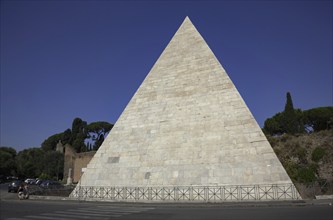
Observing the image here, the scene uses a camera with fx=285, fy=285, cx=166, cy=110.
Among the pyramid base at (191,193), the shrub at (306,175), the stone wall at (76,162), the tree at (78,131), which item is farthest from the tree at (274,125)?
the tree at (78,131)

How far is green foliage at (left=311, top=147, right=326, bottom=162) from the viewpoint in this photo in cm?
1642

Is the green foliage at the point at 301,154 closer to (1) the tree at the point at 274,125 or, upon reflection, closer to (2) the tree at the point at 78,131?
(1) the tree at the point at 274,125

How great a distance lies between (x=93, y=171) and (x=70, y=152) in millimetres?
24306

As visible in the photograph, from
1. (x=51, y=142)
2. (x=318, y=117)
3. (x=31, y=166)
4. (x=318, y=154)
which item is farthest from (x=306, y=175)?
(x=51, y=142)

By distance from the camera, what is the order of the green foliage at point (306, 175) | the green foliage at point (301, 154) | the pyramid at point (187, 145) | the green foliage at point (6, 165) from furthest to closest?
the green foliage at point (6, 165) → the green foliage at point (301, 154) → the green foliage at point (306, 175) → the pyramid at point (187, 145)

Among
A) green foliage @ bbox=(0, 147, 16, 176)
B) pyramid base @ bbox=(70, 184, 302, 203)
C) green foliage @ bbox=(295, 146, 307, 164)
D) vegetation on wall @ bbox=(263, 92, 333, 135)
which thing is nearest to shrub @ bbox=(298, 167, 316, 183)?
green foliage @ bbox=(295, 146, 307, 164)

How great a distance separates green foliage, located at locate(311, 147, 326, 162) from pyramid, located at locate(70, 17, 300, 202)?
6906 mm

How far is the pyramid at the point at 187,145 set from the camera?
37.2 feet

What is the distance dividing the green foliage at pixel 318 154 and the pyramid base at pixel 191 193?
277 inches

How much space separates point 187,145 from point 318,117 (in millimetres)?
25552

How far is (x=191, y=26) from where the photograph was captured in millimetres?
17125

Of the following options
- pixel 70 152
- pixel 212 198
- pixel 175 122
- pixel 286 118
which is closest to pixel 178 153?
pixel 175 122

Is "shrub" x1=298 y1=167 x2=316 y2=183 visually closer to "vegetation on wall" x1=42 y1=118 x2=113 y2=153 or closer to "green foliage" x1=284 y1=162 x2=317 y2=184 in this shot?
"green foliage" x1=284 y1=162 x2=317 y2=184

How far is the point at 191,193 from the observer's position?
38.8ft
